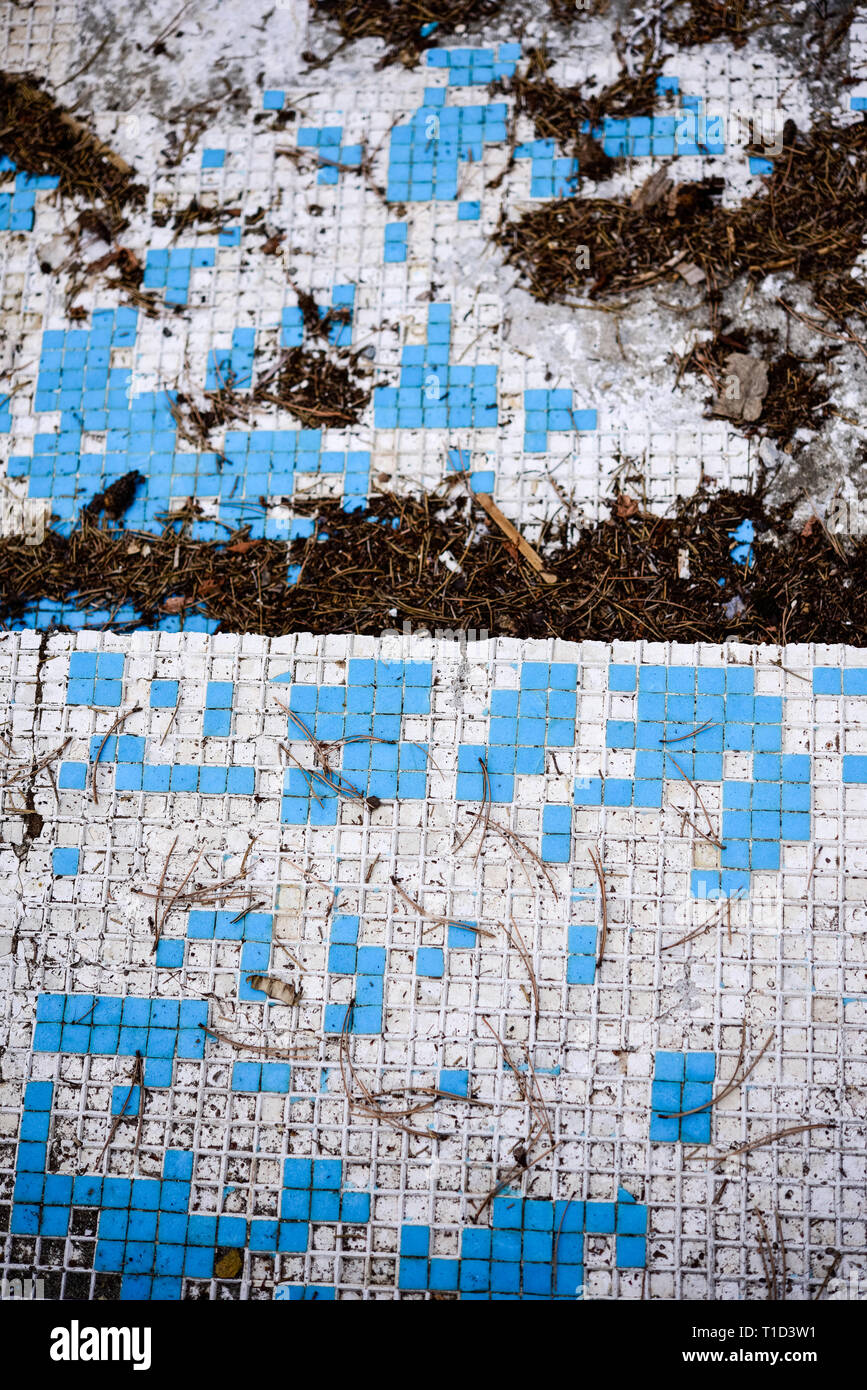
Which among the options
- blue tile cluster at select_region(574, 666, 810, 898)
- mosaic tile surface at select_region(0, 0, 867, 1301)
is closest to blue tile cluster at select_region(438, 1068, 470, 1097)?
mosaic tile surface at select_region(0, 0, 867, 1301)

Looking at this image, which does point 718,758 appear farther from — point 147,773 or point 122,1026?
point 122,1026

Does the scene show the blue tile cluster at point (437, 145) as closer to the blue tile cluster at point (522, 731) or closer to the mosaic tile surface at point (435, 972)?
the mosaic tile surface at point (435, 972)

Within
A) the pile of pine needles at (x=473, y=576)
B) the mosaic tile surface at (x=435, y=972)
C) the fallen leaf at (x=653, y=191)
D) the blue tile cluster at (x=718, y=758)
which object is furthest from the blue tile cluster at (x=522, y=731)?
the fallen leaf at (x=653, y=191)

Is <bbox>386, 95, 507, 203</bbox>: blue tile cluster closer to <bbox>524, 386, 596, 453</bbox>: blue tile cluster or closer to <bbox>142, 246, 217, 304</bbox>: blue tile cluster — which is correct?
<bbox>142, 246, 217, 304</bbox>: blue tile cluster

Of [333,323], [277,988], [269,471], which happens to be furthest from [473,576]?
[277,988]

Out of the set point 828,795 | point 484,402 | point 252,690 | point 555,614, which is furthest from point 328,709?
point 828,795
